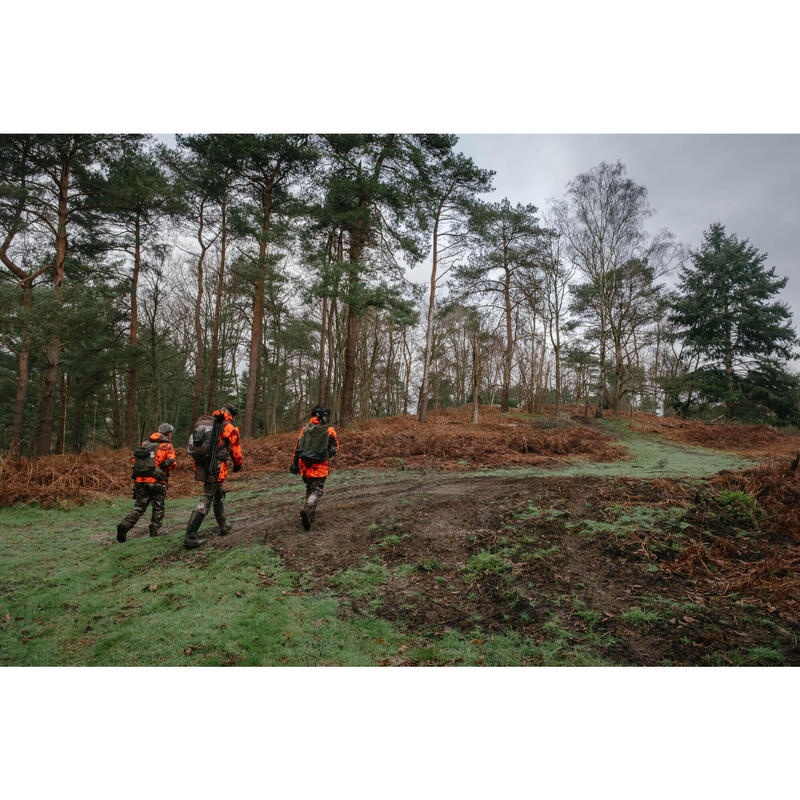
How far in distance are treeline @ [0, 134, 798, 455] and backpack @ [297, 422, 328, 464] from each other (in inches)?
302

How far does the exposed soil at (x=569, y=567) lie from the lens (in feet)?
11.0

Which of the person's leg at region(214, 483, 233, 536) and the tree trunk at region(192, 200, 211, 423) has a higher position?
the tree trunk at region(192, 200, 211, 423)

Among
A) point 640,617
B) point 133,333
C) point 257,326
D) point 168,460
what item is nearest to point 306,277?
point 257,326

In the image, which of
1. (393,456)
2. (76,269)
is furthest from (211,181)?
(393,456)

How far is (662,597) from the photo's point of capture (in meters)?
3.80

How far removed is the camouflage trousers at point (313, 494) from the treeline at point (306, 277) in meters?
8.04

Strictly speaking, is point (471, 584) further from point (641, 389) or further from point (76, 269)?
point (641, 389)

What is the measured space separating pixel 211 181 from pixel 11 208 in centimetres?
687

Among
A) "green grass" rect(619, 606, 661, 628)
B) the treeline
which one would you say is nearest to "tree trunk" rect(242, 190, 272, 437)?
the treeline

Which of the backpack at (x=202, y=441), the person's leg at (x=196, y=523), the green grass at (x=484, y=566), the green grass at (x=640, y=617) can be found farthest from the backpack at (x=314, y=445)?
the green grass at (x=640, y=617)

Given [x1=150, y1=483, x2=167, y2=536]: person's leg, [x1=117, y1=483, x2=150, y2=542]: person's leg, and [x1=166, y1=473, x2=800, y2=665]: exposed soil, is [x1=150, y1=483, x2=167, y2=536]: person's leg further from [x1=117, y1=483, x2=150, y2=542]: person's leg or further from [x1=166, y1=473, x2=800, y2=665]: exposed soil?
[x1=166, y1=473, x2=800, y2=665]: exposed soil

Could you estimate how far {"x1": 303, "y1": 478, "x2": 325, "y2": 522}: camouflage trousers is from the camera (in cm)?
593

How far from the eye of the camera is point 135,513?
6191 millimetres

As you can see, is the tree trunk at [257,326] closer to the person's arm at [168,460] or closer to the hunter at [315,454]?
the person's arm at [168,460]
